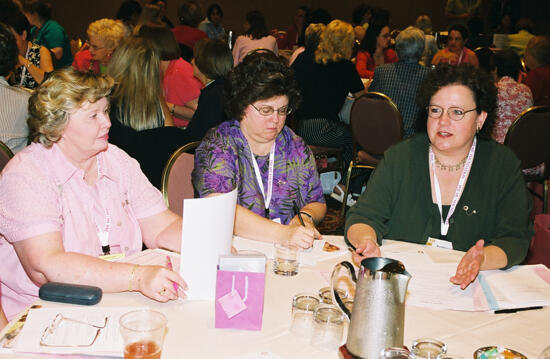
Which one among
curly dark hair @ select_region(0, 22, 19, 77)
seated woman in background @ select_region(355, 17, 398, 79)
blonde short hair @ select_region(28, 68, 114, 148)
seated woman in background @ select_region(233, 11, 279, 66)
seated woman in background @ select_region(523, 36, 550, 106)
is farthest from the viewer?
seated woman in background @ select_region(355, 17, 398, 79)

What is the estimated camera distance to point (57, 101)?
1968mm

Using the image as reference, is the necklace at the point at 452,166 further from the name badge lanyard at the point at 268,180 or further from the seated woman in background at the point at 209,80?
the seated woman in background at the point at 209,80

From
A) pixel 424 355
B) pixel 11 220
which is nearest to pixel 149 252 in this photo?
pixel 11 220

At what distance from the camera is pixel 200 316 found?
61.4 inches

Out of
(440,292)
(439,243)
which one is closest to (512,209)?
(439,243)

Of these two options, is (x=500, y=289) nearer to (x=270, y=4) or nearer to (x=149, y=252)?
(x=149, y=252)

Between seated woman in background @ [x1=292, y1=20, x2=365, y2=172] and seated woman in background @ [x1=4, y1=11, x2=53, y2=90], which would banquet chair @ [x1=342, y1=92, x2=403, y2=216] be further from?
seated woman in background @ [x1=4, y1=11, x2=53, y2=90]

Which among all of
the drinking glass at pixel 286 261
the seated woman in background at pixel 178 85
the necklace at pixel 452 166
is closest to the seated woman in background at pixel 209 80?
the seated woman in background at pixel 178 85

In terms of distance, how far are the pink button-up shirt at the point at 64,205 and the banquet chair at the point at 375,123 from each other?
2675mm

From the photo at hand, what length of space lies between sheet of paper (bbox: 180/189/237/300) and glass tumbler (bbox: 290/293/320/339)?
0.24m

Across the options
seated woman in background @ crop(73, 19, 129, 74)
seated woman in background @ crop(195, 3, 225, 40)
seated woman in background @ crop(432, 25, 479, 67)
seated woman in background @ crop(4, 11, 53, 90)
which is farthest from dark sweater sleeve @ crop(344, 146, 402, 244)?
seated woman in background @ crop(195, 3, 225, 40)

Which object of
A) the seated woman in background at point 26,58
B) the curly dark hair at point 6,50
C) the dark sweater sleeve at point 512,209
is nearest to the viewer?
the dark sweater sleeve at point 512,209

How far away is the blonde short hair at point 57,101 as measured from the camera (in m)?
1.96

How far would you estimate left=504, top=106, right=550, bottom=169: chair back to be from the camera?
441 cm
